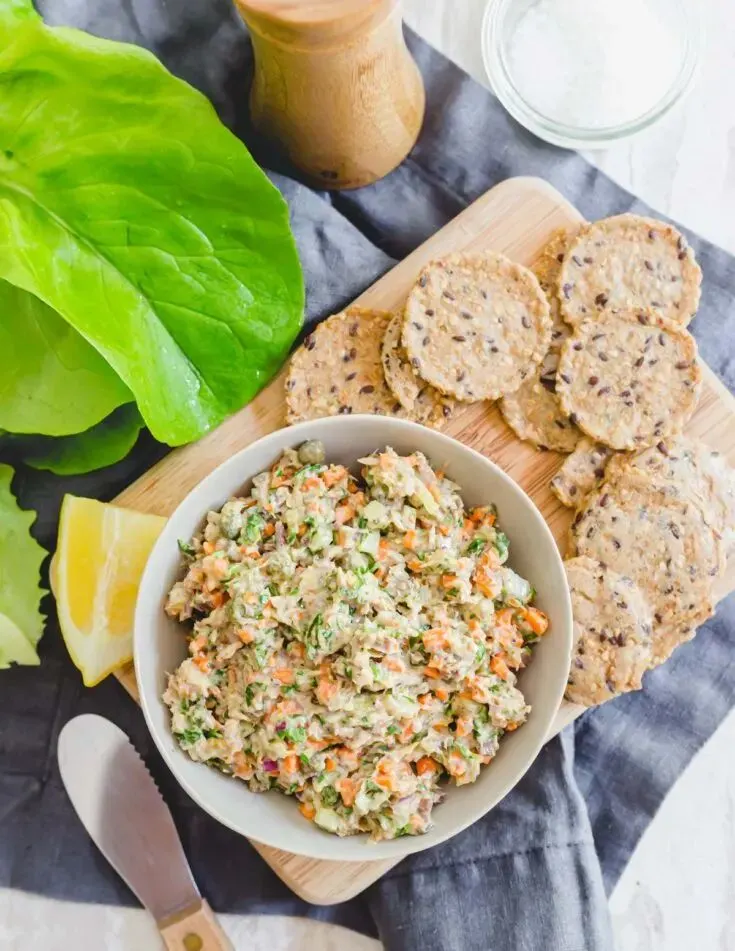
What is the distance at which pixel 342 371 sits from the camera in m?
2.28

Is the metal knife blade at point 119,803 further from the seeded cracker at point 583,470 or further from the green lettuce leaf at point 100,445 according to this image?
the seeded cracker at point 583,470

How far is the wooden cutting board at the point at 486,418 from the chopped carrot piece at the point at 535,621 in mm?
349

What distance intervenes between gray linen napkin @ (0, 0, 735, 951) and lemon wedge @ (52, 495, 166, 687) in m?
0.24

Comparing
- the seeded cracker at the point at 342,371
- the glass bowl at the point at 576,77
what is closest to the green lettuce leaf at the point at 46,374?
the seeded cracker at the point at 342,371

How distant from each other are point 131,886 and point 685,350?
5.61ft

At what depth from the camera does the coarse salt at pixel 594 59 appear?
2.57 metres

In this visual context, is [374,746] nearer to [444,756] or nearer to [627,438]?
[444,756]

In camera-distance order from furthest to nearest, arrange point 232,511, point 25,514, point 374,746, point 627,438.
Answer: point 25,514, point 627,438, point 232,511, point 374,746

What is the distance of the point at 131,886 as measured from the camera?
2.29 m

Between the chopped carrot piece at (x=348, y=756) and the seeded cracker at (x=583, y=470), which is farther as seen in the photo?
the seeded cracker at (x=583, y=470)

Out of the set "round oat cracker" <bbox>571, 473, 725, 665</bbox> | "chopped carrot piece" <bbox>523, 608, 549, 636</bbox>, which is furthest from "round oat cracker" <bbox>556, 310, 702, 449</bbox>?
"chopped carrot piece" <bbox>523, 608, 549, 636</bbox>

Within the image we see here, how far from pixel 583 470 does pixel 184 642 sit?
0.93 meters

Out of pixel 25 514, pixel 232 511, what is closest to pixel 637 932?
pixel 232 511

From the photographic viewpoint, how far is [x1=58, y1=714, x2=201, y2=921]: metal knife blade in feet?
7.41
